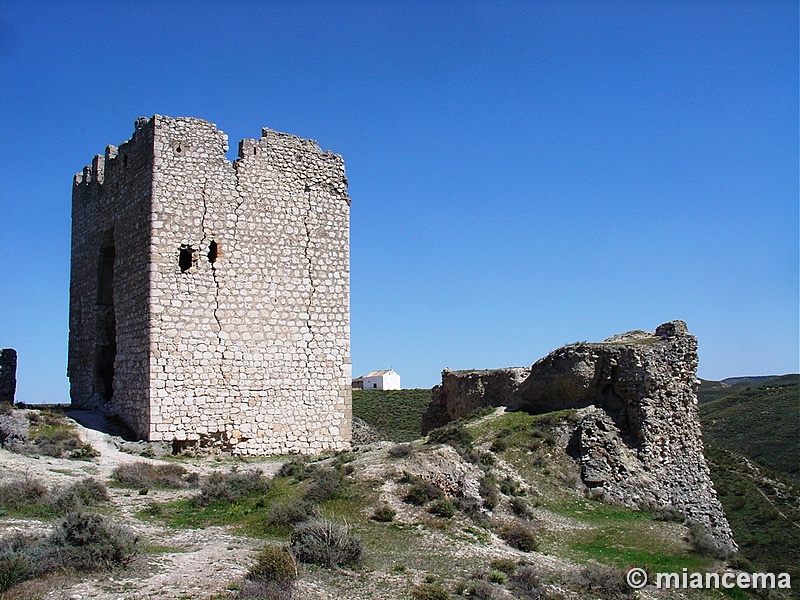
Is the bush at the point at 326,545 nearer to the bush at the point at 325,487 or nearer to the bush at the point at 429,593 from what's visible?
the bush at the point at 429,593

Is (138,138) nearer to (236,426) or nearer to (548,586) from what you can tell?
(236,426)

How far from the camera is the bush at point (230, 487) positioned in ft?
37.0

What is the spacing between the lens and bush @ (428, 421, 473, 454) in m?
14.1

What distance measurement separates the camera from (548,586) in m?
8.81

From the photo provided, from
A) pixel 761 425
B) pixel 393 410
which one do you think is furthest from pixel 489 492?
pixel 761 425

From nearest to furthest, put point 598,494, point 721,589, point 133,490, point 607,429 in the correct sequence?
1. point 721,589
2. point 133,490
3. point 598,494
4. point 607,429

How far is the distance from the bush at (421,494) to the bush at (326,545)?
7.16 feet

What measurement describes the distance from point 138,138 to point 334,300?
5.83 meters

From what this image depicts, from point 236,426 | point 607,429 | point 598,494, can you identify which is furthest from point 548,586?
point 236,426

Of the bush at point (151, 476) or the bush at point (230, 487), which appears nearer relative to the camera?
the bush at point (230, 487)

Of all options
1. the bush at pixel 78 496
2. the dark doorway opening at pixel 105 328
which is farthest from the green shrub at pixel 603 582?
the dark doorway opening at pixel 105 328

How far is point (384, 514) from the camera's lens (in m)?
10.6

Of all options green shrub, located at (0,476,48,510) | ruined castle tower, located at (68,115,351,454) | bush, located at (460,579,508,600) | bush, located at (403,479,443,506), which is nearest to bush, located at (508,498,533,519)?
bush, located at (403,479,443,506)

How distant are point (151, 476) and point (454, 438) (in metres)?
5.68
